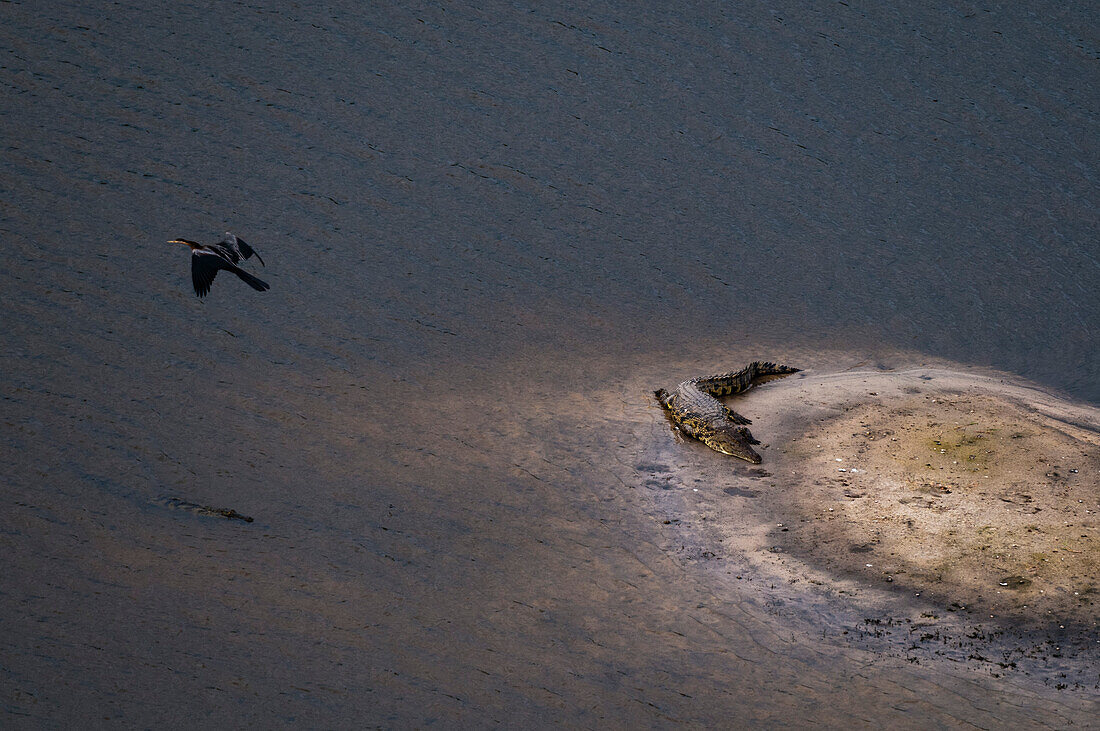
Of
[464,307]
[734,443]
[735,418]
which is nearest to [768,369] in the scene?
[735,418]

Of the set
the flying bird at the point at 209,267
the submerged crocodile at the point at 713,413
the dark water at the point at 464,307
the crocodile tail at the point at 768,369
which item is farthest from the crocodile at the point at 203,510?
the crocodile tail at the point at 768,369

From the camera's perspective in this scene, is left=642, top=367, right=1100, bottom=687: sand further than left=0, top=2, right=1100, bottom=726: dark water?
Yes

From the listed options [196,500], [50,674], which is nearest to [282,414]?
[196,500]

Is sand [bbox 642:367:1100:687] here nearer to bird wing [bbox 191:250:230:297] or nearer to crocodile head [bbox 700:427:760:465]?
crocodile head [bbox 700:427:760:465]

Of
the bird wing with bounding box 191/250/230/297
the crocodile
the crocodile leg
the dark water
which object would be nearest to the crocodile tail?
the dark water

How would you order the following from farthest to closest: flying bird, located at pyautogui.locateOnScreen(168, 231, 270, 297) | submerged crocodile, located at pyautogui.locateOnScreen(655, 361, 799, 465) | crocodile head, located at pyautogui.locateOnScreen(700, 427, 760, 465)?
1. submerged crocodile, located at pyautogui.locateOnScreen(655, 361, 799, 465)
2. crocodile head, located at pyautogui.locateOnScreen(700, 427, 760, 465)
3. flying bird, located at pyautogui.locateOnScreen(168, 231, 270, 297)

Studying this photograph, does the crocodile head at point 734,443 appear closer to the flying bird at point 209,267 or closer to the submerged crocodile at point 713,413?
the submerged crocodile at point 713,413

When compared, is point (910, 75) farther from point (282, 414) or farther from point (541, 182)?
point (282, 414)

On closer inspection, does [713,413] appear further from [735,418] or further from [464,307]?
[464,307]
